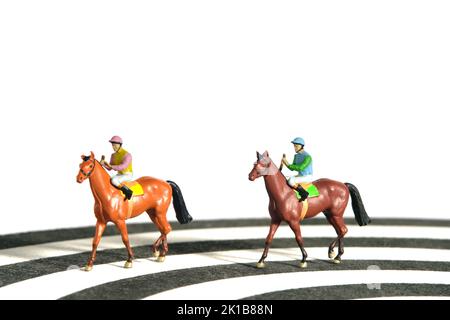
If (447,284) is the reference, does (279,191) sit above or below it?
above

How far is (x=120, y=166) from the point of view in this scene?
11.6m

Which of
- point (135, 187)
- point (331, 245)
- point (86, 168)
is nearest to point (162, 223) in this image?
point (135, 187)

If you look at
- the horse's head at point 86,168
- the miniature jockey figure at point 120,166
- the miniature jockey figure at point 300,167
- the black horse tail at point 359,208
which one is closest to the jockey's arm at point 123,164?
the miniature jockey figure at point 120,166

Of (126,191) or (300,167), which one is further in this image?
(300,167)

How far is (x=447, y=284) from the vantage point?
1105 centimetres

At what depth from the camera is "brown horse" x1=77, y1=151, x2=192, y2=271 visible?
37.1ft

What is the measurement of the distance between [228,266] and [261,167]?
1.72m

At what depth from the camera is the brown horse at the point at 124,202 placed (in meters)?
11.3

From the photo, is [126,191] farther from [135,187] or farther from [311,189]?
[311,189]
